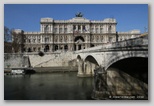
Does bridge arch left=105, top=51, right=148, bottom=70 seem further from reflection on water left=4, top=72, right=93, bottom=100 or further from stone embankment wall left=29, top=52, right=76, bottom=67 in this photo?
stone embankment wall left=29, top=52, right=76, bottom=67

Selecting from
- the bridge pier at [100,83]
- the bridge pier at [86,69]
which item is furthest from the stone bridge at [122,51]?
the bridge pier at [86,69]

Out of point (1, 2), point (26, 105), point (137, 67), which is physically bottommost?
point (26, 105)

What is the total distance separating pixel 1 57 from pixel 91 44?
26.7 metres

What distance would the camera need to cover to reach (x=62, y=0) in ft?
25.5

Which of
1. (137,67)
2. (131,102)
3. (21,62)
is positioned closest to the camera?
(131,102)

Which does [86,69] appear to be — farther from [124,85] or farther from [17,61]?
[124,85]

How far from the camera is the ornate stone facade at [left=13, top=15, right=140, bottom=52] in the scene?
3294 cm

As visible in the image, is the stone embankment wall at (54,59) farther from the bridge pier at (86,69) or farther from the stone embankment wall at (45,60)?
the bridge pier at (86,69)

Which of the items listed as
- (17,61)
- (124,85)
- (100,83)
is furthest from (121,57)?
(17,61)

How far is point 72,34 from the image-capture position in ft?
110

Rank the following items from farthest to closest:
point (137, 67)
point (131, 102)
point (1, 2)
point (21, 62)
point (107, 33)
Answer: point (107, 33), point (21, 62), point (137, 67), point (1, 2), point (131, 102)

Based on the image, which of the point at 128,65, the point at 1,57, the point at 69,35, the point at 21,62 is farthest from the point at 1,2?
the point at 69,35

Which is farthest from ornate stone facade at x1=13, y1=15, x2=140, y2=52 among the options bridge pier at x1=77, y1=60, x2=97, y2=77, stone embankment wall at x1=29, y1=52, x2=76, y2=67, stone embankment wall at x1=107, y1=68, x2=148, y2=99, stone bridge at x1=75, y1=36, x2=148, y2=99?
stone embankment wall at x1=107, y1=68, x2=148, y2=99

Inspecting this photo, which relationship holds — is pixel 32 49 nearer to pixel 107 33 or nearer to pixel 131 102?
pixel 107 33
